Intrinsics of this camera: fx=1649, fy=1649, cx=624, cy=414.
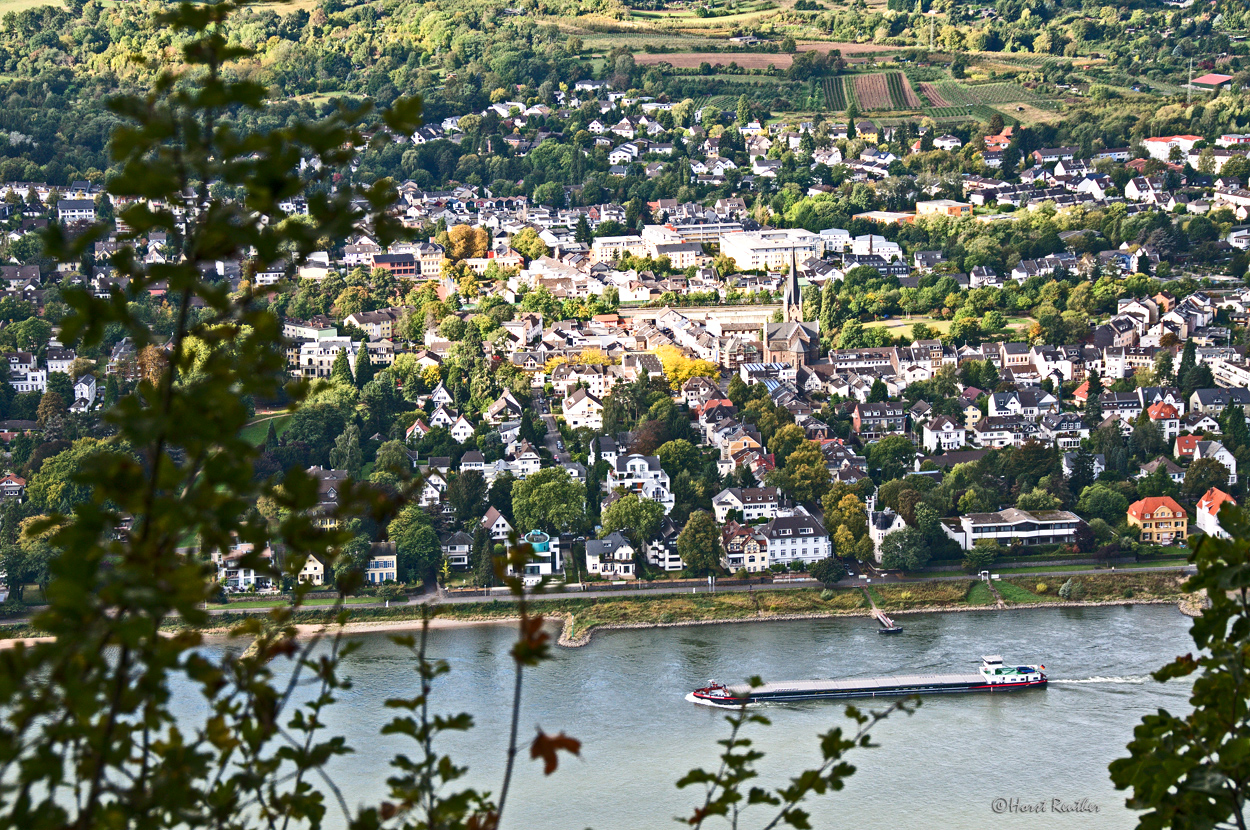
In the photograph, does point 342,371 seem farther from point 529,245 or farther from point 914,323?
point 914,323

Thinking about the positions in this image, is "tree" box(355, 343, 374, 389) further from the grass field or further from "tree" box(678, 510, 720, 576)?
the grass field

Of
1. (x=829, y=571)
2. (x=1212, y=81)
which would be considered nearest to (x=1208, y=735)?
(x=829, y=571)

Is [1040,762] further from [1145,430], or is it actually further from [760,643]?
[1145,430]

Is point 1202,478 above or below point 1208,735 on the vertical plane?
below

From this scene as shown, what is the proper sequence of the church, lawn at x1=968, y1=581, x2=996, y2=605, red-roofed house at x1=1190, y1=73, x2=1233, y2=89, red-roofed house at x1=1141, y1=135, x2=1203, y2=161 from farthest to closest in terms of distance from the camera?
red-roofed house at x1=1190, y1=73, x2=1233, y2=89 < red-roofed house at x1=1141, y1=135, x2=1203, y2=161 < the church < lawn at x1=968, y1=581, x2=996, y2=605

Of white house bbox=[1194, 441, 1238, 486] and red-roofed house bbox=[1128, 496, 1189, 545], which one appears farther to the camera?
white house bbox=[1194, 441, 1238, 486]

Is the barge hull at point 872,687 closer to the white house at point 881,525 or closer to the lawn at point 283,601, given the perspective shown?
the white house at point 881,525

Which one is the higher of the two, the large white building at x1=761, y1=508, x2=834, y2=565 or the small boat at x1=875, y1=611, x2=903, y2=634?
the large white building at x1=761, y1=508, x2=834, y2=565

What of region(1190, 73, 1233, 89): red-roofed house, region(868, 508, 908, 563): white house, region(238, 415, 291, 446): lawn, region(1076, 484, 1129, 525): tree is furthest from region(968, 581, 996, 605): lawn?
region(1190, 73, 1233, 89): red-roofed house
